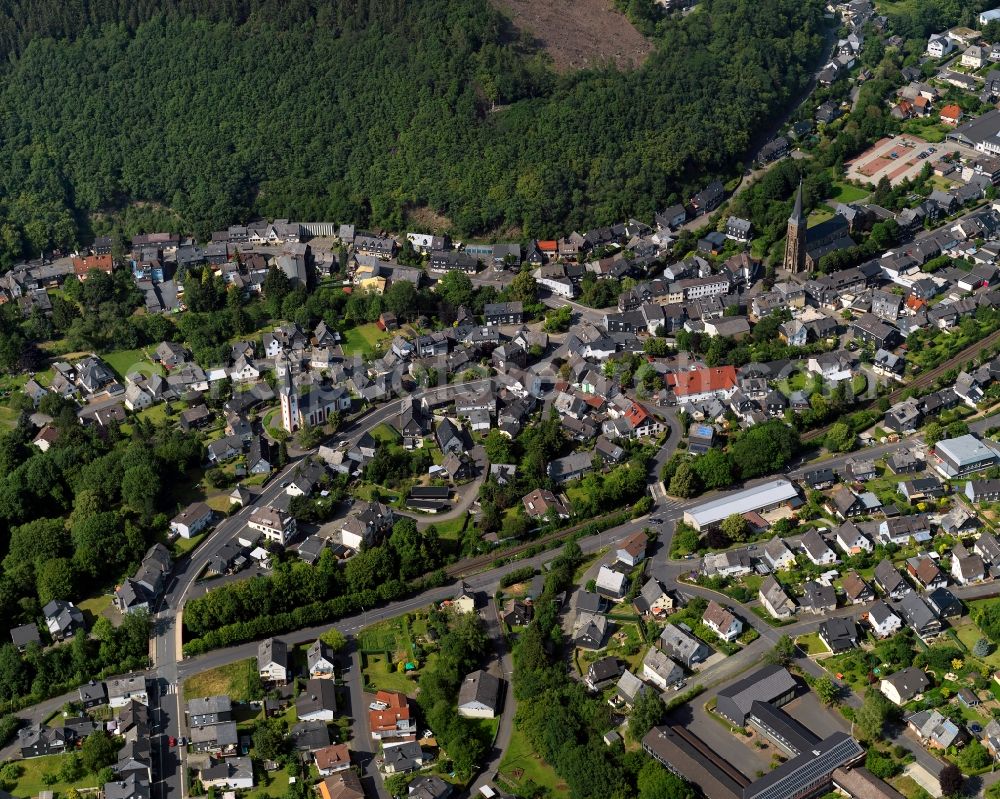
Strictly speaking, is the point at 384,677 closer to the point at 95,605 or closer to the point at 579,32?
the point at 95,605

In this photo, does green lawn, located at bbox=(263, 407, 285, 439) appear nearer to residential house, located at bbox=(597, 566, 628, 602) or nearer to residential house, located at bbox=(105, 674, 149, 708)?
residential house, located at bbox=(105, 674, 149, 708)

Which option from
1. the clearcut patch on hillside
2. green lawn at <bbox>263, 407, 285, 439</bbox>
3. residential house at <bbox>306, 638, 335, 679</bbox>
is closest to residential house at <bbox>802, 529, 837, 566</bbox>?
residential house at <bbox>306, 638, 335, 679</bbox>

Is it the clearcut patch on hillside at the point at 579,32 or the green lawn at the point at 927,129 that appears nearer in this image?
the green lawn at the point at 927,129

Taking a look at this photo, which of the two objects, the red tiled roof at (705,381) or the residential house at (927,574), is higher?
the red tiled roof at (705,381)

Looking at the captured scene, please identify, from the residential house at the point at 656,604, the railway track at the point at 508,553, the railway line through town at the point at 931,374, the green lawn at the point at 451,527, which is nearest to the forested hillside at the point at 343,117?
the railway line through town at the point at 931,374

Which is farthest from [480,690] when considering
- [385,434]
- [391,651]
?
[385,434]

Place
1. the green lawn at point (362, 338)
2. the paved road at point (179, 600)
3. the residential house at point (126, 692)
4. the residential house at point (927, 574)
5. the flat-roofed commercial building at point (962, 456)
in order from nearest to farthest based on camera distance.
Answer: the paved road at point (179, 600) < the residential house at point (126, 692) < the residential house at point (927, 574) < the flat-roofed commercial building at point (962, 456) < the green lawn at point (362, 338)

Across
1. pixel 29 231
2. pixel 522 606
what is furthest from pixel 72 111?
pixel 522 606

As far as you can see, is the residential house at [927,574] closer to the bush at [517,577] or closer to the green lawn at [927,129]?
the bush at [517,577]
